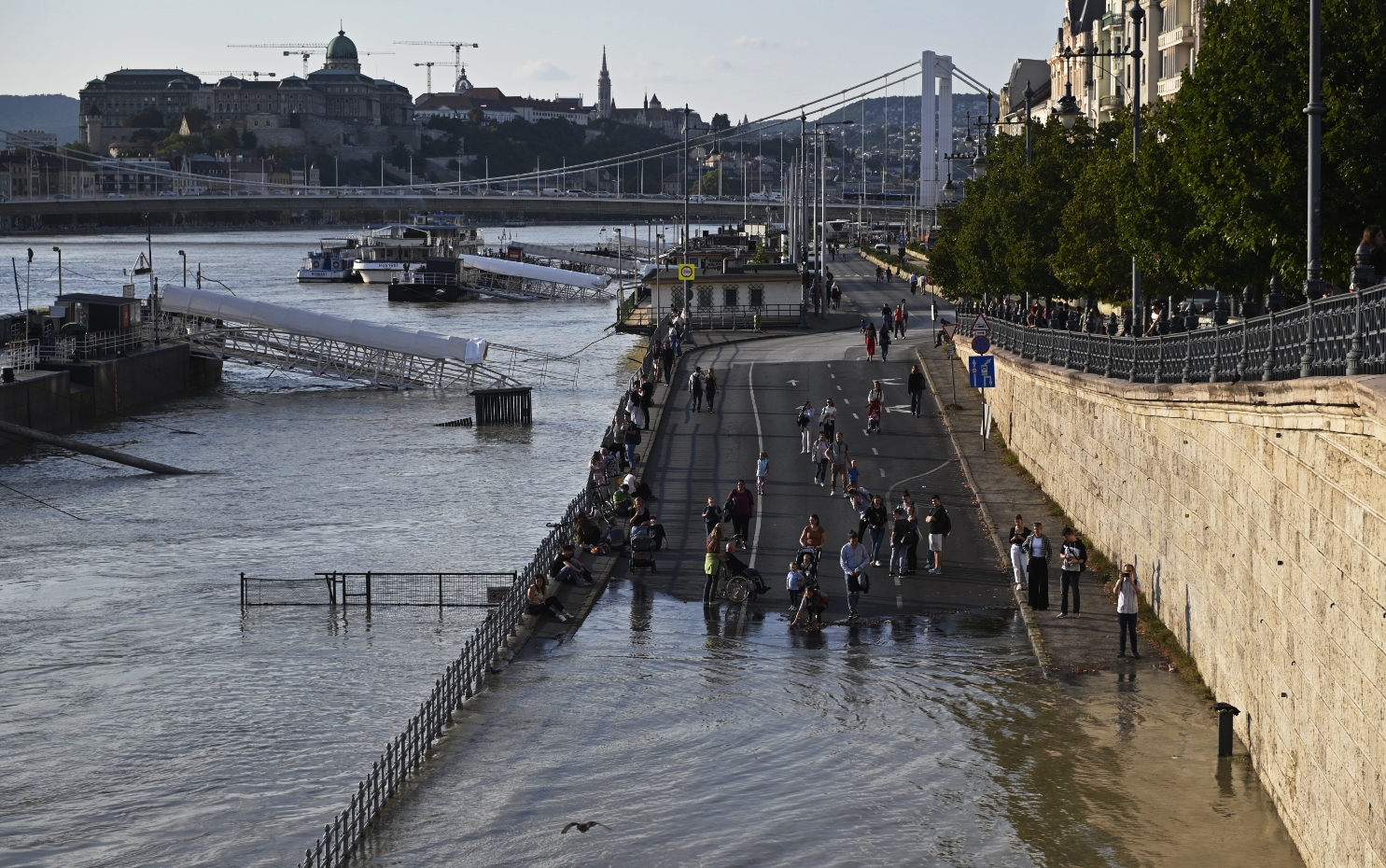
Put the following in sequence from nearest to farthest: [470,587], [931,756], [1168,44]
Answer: [931,756], [470,587], [1168,44]

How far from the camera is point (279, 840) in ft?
53.2

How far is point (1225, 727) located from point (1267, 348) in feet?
12.5

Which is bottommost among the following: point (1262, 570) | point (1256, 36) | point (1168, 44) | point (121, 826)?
point (121, 826)

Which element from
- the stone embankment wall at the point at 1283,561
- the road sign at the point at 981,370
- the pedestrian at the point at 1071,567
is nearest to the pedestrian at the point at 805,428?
the road sign at the point at 981,370

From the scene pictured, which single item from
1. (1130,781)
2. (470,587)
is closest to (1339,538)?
(1130,781)

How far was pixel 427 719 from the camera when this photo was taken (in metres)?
17.8

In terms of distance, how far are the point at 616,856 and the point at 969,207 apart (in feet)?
133

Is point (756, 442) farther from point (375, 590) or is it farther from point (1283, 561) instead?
point (1283, 561)

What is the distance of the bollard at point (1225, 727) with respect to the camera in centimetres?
1658

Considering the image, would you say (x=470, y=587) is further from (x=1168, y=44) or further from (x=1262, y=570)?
(x=1168, y=44)

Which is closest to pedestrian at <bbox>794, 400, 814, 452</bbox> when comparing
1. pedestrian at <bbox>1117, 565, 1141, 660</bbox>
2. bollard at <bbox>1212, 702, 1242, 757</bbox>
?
pedestrian at <bbox>1117, 565, 1141, 660</bbox>

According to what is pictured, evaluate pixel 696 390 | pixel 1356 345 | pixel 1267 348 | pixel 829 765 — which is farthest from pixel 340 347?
pixel 1356 345

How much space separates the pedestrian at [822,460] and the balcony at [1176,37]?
34.0 metres

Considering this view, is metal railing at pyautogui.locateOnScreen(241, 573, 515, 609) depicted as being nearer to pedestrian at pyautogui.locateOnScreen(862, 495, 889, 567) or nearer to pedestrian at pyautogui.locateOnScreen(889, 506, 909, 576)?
pedestrian at pyautogui.locateOnScreen(862, 495, 889, 567)
